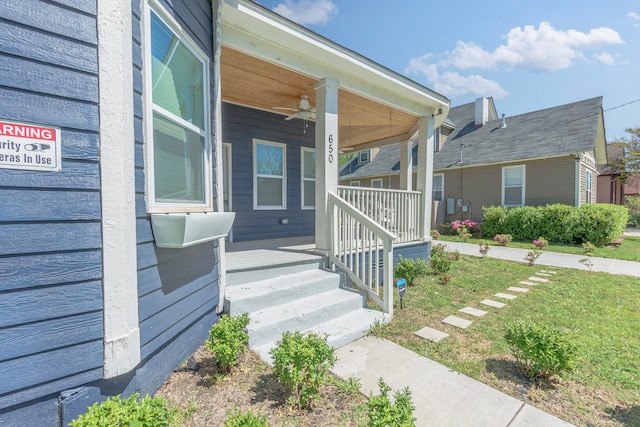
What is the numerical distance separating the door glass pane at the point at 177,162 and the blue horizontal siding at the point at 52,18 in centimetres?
56

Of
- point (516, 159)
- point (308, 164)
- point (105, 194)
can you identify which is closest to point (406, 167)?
point (308, 164)

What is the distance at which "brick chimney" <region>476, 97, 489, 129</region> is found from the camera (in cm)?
1404

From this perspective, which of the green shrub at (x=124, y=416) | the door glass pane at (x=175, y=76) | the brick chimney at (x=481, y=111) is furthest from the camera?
the brick chimney at (x=481, y=111)

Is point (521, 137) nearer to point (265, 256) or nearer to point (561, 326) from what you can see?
point (561, 326)

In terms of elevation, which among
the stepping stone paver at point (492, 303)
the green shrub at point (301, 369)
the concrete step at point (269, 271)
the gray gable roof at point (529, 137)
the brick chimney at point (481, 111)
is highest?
the brick chimney at point (481, 111)

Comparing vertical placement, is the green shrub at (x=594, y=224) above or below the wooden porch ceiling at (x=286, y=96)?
below

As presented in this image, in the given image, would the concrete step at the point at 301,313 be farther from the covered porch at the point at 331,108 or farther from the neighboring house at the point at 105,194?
the neighboring house at the point at 105,194

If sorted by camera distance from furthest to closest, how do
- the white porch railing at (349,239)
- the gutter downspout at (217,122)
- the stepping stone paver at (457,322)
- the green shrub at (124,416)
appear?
the white porch railing at (349,239) → the stepping stone paver at (457,322) → the gutter downspout at (217,122) → the green shrub at (124,416)

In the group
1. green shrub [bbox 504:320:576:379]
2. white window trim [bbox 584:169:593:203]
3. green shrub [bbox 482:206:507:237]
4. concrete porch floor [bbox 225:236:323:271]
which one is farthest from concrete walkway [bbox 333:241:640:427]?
white window trim [bbox 584:169:593:203]

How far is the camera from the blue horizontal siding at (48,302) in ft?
4.49

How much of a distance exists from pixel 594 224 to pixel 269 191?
981 centimetres

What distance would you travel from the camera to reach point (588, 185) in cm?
1152

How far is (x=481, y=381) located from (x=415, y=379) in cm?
52

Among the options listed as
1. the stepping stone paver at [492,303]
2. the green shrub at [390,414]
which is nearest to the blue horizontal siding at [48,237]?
the green shrub at [390,414]
